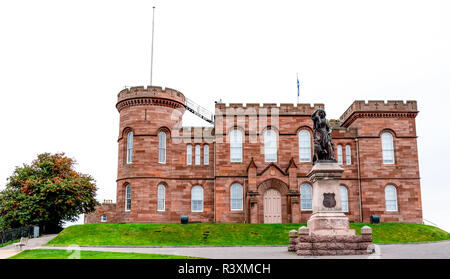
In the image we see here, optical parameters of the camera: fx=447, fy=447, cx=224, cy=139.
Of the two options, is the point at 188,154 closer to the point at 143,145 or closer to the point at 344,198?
the point at 143,145

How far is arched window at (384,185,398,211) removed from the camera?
Answer: 124ft

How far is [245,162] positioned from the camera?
124 feet

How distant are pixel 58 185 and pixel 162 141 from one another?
9.13 m

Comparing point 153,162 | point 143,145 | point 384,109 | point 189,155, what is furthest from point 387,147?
point 143,145

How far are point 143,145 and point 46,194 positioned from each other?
8.51 metres

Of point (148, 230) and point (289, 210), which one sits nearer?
point (148, 230)

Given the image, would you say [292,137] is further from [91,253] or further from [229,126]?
[91,253]

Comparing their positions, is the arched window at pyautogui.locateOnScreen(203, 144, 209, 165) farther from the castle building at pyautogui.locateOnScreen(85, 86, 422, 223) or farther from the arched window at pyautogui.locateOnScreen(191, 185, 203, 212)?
the arched window at pyautogui.locateOnScreen(191, 185, 203, 212)

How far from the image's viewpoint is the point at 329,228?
18.3m

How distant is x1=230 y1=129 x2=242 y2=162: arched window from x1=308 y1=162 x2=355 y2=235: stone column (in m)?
19.0

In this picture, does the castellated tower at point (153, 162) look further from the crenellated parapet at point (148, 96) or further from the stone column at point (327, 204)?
the stone column at point (327, 204)

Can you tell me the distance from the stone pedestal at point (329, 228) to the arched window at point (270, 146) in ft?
59.9
